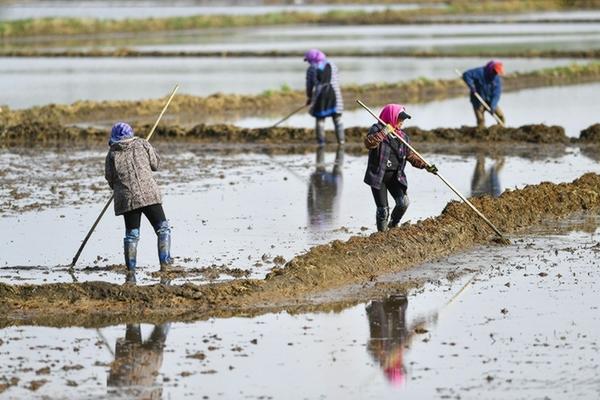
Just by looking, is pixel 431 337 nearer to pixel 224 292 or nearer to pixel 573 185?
pixel 224 292

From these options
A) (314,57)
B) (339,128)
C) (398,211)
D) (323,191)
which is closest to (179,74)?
(339,128)

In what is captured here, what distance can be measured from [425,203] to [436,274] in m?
3.95

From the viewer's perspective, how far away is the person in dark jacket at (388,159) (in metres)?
12.0

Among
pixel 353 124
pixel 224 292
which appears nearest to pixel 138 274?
pixel 224 292

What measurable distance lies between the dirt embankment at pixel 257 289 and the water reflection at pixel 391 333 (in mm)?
605

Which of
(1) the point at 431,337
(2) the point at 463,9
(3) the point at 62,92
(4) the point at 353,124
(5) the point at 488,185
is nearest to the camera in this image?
(1) the point at 431,337

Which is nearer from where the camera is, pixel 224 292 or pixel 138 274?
pixel 224 292

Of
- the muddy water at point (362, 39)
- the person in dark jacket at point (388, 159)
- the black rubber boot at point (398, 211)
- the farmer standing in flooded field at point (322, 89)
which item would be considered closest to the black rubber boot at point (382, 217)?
the person in dark jacket at point (388, 159)

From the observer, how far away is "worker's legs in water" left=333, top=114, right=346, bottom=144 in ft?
66.1

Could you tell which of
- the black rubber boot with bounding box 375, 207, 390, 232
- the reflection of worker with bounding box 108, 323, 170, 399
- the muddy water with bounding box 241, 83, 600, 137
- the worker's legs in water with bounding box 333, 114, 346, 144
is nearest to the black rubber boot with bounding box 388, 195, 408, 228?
the black rubber boot with bounding box 375, 207, 390, 232

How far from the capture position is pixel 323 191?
16297 mm

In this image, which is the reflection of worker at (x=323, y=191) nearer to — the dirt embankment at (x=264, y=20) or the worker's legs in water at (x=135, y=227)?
the worker's legs in water at (x=135, y=227)

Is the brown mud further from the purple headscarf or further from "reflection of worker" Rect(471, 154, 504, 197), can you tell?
"reflection of worker" Rect(471, 154, 504, 197)

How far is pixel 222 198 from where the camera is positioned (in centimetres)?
1577
